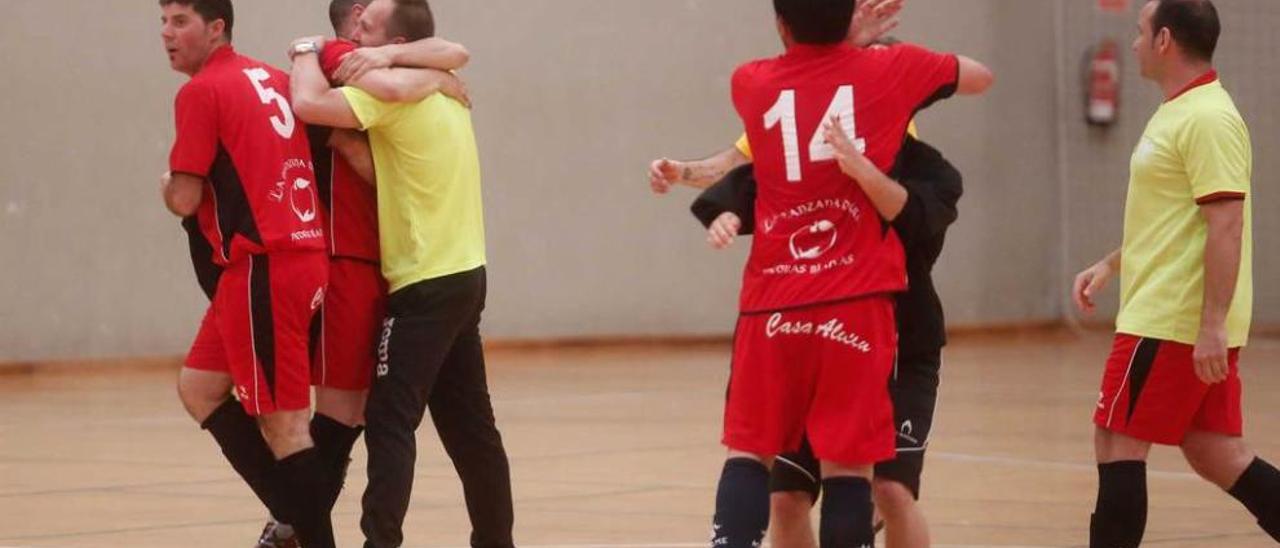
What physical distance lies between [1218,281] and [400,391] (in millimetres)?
2111

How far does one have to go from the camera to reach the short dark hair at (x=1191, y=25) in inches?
212

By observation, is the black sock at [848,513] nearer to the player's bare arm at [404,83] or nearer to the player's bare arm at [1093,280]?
the player's bare arm at [1093,280]

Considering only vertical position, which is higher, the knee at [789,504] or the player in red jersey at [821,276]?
the player in red jersey at [821,276]

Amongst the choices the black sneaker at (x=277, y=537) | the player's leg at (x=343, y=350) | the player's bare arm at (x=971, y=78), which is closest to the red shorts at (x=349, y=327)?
the player's leg at (x=343, y=350)

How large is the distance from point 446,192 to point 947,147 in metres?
11.3

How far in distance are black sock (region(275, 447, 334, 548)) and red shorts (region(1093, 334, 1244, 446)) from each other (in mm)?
2071

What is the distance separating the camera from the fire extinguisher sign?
16828 mm

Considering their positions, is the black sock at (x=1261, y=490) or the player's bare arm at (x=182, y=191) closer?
the player's bare arm at (x=182, y=191)

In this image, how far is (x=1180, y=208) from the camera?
532 centimetres

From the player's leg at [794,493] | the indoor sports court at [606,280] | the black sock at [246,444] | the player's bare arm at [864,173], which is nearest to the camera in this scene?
the player's bare arm at [864,173]

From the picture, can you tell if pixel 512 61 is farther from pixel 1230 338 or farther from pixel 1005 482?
pixel 1230 338

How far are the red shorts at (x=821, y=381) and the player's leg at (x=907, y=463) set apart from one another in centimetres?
54

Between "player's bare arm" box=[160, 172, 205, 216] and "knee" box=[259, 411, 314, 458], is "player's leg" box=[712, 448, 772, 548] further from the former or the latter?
"player's bare arm" box=[160, 172, 205, 216]

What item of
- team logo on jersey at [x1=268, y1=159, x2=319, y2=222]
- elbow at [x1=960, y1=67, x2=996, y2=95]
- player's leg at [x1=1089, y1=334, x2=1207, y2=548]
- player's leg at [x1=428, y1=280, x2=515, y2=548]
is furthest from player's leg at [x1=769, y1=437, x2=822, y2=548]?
team logo on jersey at [x1=268, y1=159, x2=319, y2=222]
